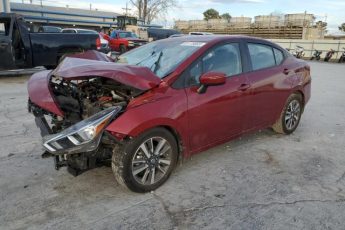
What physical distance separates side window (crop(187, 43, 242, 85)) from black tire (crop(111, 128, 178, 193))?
75 cm

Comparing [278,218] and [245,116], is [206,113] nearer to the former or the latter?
[245,116]

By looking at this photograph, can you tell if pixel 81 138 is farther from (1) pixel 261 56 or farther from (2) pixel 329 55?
(2) pixel 329 55

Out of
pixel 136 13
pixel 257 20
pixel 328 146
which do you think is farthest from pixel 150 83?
pixel 136 13

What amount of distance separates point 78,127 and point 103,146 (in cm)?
37

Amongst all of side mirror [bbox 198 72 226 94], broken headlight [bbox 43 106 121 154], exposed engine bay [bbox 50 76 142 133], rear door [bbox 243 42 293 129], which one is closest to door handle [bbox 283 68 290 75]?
rear door [bbox 243 42 293 129]

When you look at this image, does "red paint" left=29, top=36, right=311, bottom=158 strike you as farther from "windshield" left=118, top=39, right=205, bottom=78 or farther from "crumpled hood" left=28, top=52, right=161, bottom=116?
"windshield" left=118, top=39, right=205, bottom=78

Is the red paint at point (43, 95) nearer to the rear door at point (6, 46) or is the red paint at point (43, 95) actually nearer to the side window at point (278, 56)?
the side window at point (278, 56)

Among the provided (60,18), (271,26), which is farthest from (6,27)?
(271,26)

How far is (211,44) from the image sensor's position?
14.5 ft

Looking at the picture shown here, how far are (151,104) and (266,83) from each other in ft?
7.14

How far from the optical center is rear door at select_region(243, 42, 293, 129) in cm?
495

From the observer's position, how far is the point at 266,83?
5.11 m

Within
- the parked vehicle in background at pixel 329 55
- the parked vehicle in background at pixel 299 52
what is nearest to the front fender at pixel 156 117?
the parked vehicle in background at pixel 329 55

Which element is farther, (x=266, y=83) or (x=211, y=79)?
(x=266, y=83)
